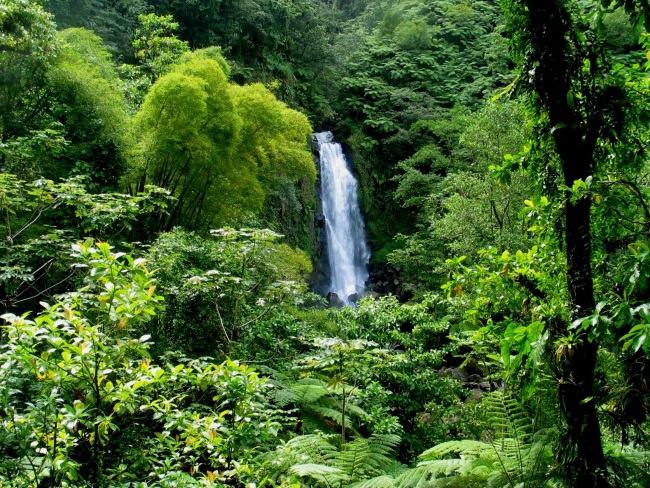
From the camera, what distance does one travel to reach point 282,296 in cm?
553

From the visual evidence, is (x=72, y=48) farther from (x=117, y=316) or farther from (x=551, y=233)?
(x=551, y=233)

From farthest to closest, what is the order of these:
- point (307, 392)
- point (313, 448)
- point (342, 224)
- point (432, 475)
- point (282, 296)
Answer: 1. point (342, 224)
2. point (282, 296)
3. point (307, 392)
4. point (313, 448)
5. point (432, 475)

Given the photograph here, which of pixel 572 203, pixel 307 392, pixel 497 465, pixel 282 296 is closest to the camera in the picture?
pixel 572 203

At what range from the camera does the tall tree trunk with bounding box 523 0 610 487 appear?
69.4 inches

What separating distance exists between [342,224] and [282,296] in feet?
45.1

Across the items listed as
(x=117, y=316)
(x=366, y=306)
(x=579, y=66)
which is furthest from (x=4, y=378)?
(x=366, y=306)

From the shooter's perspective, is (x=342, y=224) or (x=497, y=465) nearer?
(x=497, y=465)

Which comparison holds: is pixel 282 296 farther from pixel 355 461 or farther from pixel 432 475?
pixel 432 475

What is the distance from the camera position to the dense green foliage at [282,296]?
1.86 meters

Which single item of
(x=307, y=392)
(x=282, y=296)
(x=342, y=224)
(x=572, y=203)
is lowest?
(x=307, y=392)

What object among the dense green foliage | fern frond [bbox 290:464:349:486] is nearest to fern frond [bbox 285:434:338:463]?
the dense green foliage

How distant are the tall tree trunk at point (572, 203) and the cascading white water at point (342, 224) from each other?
631 inches

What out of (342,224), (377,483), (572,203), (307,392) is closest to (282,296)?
(307,392)

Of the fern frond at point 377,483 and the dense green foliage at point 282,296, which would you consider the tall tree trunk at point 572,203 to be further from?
the fern frond at point 377,483
